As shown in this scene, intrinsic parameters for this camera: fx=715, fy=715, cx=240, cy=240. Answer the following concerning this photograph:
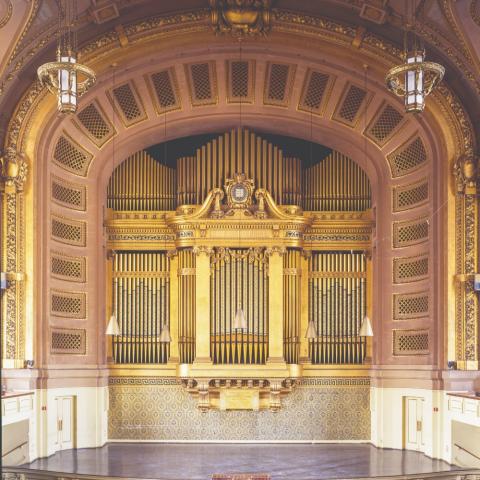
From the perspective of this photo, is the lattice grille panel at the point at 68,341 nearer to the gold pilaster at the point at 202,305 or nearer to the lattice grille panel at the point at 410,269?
the gold pilaster at the point at 202,305

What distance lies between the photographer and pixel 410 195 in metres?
13.0

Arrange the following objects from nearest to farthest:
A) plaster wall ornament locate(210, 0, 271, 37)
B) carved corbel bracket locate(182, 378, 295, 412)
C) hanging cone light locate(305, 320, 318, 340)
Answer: plaster wall ornament locate(210, 0, 271, 37)
hanging cone light locate(305, 320, 318, 340)
carved corbel bracket locate(182, 378, 295, 412)

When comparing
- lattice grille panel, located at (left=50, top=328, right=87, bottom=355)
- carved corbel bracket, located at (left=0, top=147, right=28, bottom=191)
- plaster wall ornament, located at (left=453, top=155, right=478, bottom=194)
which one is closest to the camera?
carved corbel bracket, located at (left=0, top=147, right=28, bottom=191)

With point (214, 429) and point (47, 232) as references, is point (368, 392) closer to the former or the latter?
point (214, 429)

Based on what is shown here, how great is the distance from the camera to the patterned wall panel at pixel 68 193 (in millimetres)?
12602

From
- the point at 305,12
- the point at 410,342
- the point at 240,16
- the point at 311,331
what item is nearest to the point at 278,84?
the point at 305,12

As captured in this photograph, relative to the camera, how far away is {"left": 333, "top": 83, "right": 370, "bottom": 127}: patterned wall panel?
1266cm

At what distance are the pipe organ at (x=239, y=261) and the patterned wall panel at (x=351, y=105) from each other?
114 centimetres

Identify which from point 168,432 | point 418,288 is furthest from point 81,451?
point 418,288

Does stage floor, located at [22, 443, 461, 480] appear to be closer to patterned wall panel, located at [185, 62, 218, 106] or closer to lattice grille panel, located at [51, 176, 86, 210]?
lattice grille panel, located at [51, 176, 86, 210]

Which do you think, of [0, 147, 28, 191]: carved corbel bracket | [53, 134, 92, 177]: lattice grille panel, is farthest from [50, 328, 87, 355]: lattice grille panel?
[53, 134, 92, 177]: lattice grille panel

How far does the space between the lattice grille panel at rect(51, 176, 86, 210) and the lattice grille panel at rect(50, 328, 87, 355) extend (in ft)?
7.40

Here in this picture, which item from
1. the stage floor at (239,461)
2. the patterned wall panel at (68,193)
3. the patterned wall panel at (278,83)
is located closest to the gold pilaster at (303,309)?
the stage floor at (239,461)

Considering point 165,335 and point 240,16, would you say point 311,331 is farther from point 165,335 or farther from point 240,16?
point 240,16
